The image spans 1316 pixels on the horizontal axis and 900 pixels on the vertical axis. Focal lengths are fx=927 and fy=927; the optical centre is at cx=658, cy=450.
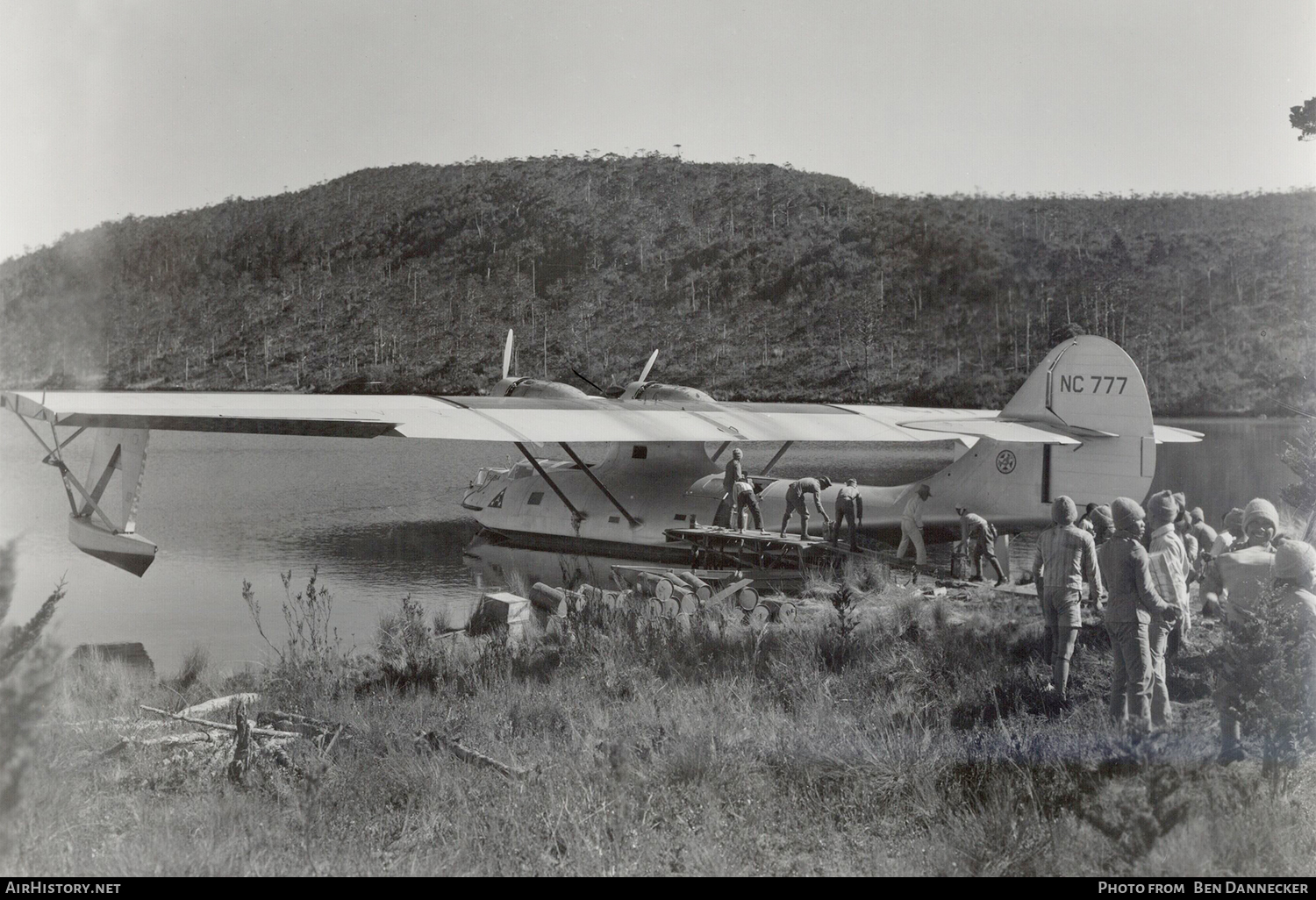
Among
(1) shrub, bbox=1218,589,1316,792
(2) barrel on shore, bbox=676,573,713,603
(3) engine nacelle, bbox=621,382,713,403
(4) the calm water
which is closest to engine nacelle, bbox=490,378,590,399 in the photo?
(3) engine nacelle, bbox=621,382,713,403

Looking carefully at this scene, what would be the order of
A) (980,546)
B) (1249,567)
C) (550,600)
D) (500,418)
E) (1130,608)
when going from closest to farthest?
(1249,567), (1130,608), (550,600), (980,546), (500,418)

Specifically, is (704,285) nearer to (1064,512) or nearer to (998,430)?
(998,430)

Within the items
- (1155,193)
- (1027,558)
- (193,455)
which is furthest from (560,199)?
(1027,558)

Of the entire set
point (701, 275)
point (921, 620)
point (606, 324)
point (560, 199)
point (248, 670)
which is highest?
point (560, 199)

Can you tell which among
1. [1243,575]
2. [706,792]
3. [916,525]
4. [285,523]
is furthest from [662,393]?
[706,792]

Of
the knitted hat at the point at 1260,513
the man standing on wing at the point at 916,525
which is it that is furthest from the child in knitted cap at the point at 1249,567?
the man standing on wing at the point at 916,525

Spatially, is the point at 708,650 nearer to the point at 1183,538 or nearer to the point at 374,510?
the point at 1183,538
